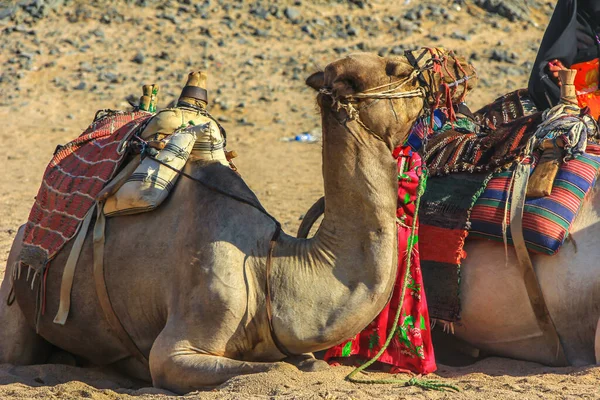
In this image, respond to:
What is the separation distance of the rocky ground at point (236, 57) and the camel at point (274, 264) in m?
4.91

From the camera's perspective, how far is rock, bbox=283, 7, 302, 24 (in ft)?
57.5

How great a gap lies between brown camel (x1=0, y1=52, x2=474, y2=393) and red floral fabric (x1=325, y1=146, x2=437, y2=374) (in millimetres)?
436

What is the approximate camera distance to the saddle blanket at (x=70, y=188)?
18.2 feet

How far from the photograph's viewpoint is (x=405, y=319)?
211 inches

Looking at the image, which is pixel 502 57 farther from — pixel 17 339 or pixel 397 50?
pixel 17 339

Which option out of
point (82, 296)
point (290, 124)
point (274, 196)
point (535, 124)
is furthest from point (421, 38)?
point (82, 296)

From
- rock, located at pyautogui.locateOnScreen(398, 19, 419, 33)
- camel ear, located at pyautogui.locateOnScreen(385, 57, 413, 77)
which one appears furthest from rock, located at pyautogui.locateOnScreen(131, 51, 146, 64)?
camel ear, located at pyautogui.locateOnScreen(385, 57, 413, 77)

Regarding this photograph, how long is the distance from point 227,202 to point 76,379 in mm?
1309

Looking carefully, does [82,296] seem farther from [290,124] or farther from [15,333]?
[290,124]

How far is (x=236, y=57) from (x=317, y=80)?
11744 millimetres

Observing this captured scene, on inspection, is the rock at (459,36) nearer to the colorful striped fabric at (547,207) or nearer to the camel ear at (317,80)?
the colorful striped fabric at (547,207)

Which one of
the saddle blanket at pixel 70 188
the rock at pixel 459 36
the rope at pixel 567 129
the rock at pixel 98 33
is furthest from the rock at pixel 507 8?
the saddle blanket at pixel 70 188

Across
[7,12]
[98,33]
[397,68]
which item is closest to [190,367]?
[397,68]

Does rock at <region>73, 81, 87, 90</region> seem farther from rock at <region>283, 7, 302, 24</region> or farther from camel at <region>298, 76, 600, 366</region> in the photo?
camel at <region>298, 76, 600, 366</region>
